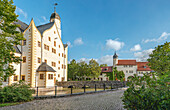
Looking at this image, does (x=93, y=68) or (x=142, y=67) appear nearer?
(x=93, y=68)

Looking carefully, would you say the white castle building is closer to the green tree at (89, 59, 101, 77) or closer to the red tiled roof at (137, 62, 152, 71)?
the green tree at (89, 59, 101, 77)

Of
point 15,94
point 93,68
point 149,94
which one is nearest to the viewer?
point 149,94

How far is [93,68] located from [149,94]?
41.7 metres

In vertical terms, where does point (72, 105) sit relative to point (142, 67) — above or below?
below

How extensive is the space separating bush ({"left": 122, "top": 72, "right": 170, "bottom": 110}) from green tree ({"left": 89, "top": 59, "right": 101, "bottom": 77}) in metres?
40.5

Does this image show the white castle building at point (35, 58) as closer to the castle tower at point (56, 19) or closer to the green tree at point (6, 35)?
the castle tower at point (56, 19)

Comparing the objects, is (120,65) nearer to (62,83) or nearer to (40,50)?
(62,83)

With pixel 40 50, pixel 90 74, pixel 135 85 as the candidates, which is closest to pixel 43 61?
pixel 40 50

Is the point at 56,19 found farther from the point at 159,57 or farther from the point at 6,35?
the point at 159,57

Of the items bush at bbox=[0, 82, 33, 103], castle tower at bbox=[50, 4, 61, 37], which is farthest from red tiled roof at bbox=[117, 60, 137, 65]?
bush at bbox=[0, 82, 33, 103]

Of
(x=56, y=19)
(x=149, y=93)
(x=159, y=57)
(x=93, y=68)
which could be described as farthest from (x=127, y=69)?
(x=149, y=93)

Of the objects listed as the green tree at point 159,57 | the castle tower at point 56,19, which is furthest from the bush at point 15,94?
the castle tower at point 56,19

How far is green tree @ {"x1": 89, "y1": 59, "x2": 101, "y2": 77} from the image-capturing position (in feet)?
149

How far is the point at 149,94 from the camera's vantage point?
418cm
